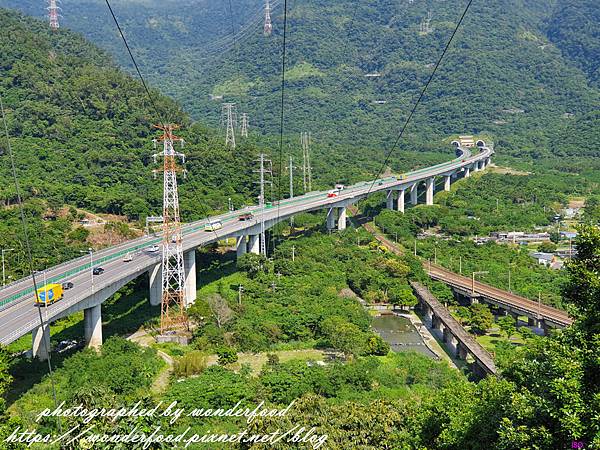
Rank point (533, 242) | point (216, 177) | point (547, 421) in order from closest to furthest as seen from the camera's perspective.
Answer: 1. point (547, 421)
2. point (533, 242)
3. point (216, 177)

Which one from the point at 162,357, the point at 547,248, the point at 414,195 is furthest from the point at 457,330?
the point at 414,195

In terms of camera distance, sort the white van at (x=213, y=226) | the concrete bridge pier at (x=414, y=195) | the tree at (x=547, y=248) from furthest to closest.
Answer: the concrete bridge pier at (x=414, y=195) < the tree at (x=547, y=248) < the white van at (x=213, y=226)

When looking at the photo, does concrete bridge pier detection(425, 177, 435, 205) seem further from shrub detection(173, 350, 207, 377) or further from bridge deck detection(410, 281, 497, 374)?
shrub detection(173, 350, 207, 377)

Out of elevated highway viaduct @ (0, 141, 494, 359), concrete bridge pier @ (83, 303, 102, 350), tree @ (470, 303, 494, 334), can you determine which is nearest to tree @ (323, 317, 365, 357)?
tree @ (470, 303, 494, 334)

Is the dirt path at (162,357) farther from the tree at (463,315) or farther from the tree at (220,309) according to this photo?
the tree at (463,315)

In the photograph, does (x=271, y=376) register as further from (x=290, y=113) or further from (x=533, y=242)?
(x=290, y=113)

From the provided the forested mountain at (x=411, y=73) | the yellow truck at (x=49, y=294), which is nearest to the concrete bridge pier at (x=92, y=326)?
the yellow truck at (x=49, y=294)

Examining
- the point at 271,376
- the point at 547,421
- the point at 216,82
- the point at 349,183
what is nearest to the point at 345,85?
the point at 216,82
